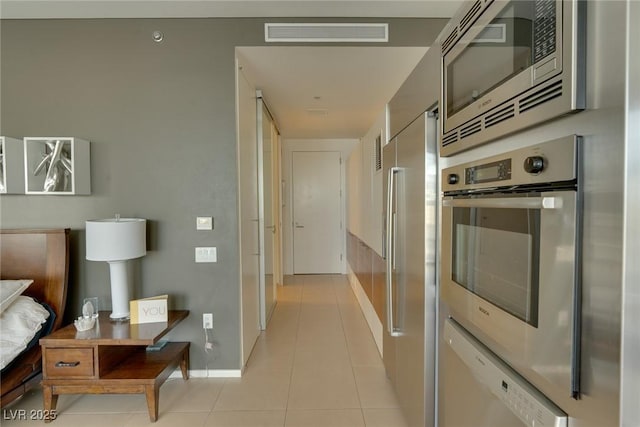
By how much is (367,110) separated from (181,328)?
3.07m

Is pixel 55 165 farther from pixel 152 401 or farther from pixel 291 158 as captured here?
pixel 291 158

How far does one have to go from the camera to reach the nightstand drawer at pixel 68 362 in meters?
2.05

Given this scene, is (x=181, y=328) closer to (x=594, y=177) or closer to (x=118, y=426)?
(x=118, y=426)

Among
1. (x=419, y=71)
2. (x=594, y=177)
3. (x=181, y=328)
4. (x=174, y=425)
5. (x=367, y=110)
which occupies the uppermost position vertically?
(x=367, y=110)

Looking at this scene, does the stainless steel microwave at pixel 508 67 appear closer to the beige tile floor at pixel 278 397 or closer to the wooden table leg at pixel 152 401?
the beige tile floor at pixel 278 397

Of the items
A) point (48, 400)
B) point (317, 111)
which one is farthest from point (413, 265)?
point (317, 111)

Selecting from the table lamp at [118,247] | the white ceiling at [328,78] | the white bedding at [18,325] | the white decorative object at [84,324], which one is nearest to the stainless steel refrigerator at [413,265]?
the white ceiling at [328,78]

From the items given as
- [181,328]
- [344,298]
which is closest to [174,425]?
[181,328]

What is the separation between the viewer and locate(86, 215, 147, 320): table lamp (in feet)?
7.13

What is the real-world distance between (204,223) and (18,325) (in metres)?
1.24

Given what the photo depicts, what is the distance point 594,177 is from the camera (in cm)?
66

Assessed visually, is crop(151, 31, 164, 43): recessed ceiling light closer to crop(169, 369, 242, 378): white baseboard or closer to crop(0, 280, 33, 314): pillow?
crop(0, 280, 33, 314): pillow

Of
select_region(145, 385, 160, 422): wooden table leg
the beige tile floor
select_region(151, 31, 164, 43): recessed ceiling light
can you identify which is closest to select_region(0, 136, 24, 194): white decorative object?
select_region(151, 31, 164, 43): recessed ceiling light

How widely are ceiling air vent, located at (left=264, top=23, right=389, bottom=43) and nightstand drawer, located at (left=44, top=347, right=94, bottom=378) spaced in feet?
7.86
